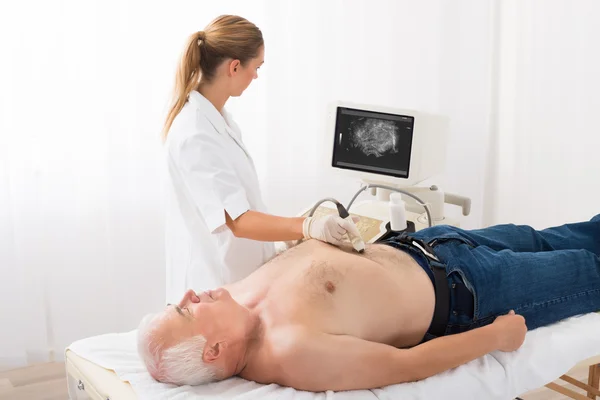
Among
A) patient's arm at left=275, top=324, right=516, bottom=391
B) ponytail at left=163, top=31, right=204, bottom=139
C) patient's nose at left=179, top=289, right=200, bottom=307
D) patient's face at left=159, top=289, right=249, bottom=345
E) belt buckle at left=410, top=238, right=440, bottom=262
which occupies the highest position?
ponytail at left=163, top=31, right=204, bottom=139

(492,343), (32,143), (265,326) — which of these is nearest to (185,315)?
(265,326)

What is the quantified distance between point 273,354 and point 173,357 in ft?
0.69

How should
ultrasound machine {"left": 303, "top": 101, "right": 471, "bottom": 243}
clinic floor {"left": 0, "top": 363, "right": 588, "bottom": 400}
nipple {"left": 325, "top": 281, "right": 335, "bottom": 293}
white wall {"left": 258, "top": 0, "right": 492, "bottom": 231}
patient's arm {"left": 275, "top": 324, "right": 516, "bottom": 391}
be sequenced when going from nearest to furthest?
patient's arm {"left": 275, "top": 324, "right": 516, "bottom": 391}, nipple {"left": 325, "top": 281, "right": 335, "bottom": 293}, ultrasound machine {"left": 303, "top": 101, "right": 471, "bottom": 243}, clinic floor {"left": 0, "top": 363, "right": 588, "bottom": 400}, white wall {"left": 258, "top": 0, "right": 492, "bottom": 231}

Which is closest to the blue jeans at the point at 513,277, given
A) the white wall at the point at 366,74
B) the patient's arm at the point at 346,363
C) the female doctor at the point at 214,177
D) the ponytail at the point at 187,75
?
the patient's arm at the point at 346,363

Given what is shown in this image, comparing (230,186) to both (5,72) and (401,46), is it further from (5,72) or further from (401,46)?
(401,46)

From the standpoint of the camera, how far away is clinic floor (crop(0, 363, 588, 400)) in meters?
2.68

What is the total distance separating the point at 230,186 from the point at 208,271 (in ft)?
0.93

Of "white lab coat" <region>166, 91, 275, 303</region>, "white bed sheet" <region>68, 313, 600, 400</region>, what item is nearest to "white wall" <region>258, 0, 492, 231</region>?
"white lab coat" <region>166, 91, 275, 303</region>

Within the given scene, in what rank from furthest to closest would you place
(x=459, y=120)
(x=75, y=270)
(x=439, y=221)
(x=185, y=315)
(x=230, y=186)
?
(x=459, y=120) < (x=75, y=270) < (x=439, y=221) < (x=230, y=186) < (x=185, y=315)

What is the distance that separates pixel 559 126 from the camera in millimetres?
3258

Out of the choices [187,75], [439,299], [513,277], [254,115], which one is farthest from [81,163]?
[513,277]

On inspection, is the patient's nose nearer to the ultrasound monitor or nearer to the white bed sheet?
the white bed sheet

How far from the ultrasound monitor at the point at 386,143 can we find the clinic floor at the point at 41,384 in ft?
3.06

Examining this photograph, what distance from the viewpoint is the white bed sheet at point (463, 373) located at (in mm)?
1566
